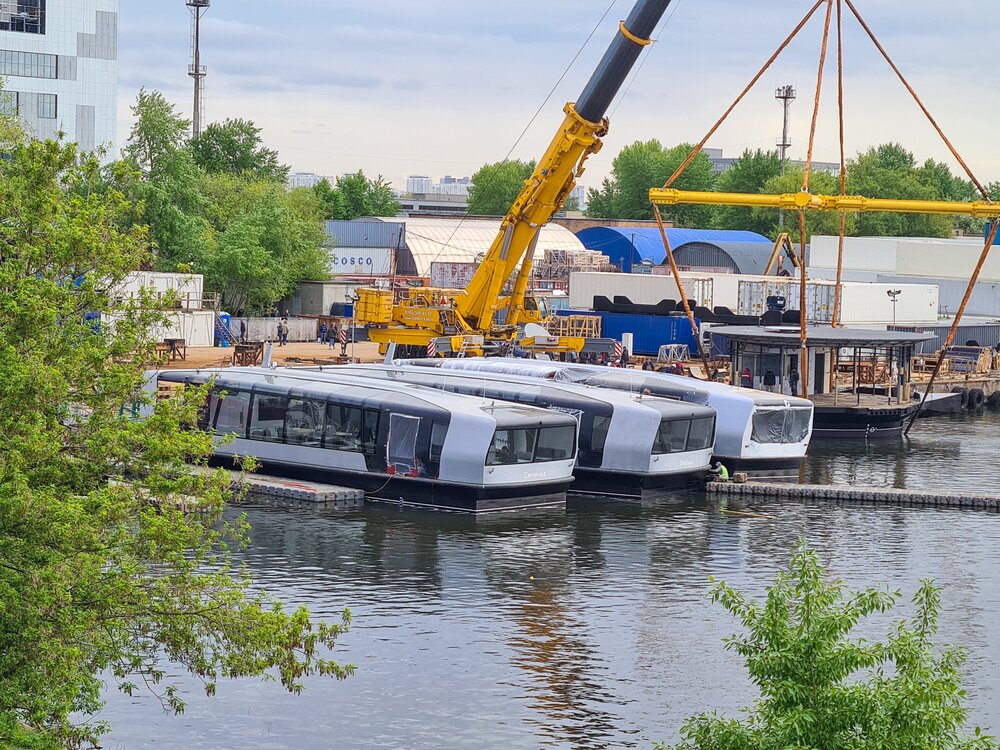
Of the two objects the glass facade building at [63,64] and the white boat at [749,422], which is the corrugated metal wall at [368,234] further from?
the white boat at [749,422]

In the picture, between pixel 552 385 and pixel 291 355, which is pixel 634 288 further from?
pixel 552 385

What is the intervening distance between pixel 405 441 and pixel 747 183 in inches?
4798

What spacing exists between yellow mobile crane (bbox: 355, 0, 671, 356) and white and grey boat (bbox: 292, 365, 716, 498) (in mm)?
15895

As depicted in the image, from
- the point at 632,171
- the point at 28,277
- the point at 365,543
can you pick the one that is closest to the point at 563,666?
the point at 365,543

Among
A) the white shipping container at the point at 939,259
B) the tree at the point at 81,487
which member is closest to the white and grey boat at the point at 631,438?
the tree at the point at 81,487

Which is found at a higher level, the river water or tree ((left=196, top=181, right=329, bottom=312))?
tree ((left=196, top=181, right=329, bottom=312))

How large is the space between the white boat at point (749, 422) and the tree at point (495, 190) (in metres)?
122

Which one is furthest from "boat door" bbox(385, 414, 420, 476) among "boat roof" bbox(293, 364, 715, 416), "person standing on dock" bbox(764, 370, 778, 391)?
"person standing on dock" bbox(764, 370, 778, 391)

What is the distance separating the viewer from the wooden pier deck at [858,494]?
4191 cm

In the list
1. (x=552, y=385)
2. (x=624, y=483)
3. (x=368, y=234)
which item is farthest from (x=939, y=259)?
(x=624, y=483)

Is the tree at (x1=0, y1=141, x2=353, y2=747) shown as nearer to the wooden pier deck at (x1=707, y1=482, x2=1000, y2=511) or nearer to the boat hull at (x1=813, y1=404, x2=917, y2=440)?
the wooden pier deck at (x1=707, y1=482, x2=1000, y2=511)

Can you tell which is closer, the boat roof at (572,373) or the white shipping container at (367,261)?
the boat roof at (572,373)

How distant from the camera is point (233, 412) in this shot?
42375 mm

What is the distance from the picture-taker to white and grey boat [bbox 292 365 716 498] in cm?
4088
